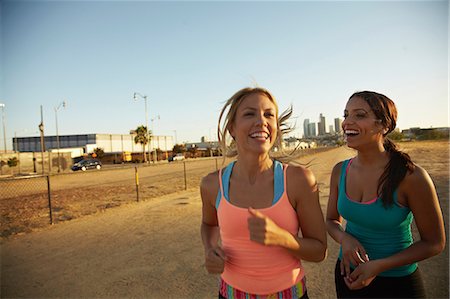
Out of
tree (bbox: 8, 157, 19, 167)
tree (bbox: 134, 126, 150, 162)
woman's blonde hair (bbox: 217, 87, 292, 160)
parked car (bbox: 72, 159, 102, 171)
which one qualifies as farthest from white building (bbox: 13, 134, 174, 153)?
woman's blonde hair (bbox: 217, 87, 292, 160)

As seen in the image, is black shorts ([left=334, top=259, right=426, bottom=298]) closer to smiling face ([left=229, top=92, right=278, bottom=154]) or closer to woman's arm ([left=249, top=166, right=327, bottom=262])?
woman's arm ([left=249, top=166, right=327, bottom=262])

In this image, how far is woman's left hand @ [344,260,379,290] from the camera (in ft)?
5.71

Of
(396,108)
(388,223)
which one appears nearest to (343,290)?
(388,223)

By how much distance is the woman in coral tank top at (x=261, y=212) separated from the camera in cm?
170

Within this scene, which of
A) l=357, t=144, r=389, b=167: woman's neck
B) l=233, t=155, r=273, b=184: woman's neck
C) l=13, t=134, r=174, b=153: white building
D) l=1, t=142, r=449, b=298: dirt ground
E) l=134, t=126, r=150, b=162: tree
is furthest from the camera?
l=13, t=134, r=174, b=153: white building

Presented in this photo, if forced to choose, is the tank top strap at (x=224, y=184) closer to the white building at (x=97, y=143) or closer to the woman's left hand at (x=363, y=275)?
the woman's left hand at (x=363, y=275)

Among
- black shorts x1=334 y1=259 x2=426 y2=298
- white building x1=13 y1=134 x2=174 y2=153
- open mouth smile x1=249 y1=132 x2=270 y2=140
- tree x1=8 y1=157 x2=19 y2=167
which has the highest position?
white building x1=13 y1=134 x2=174 y2=153

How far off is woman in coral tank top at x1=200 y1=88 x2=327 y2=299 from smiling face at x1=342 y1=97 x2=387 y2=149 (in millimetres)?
522

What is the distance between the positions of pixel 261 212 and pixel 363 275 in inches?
28.9

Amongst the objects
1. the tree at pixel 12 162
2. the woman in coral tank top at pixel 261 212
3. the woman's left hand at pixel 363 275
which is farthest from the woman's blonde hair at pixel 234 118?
the tree at pixel 12 162

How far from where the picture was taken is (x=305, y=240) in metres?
1.68

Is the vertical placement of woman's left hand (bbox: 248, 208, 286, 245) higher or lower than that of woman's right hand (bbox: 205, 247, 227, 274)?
higher

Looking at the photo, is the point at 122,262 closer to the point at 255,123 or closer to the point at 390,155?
the point at 255,123

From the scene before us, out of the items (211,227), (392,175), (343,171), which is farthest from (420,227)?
(211,227)
